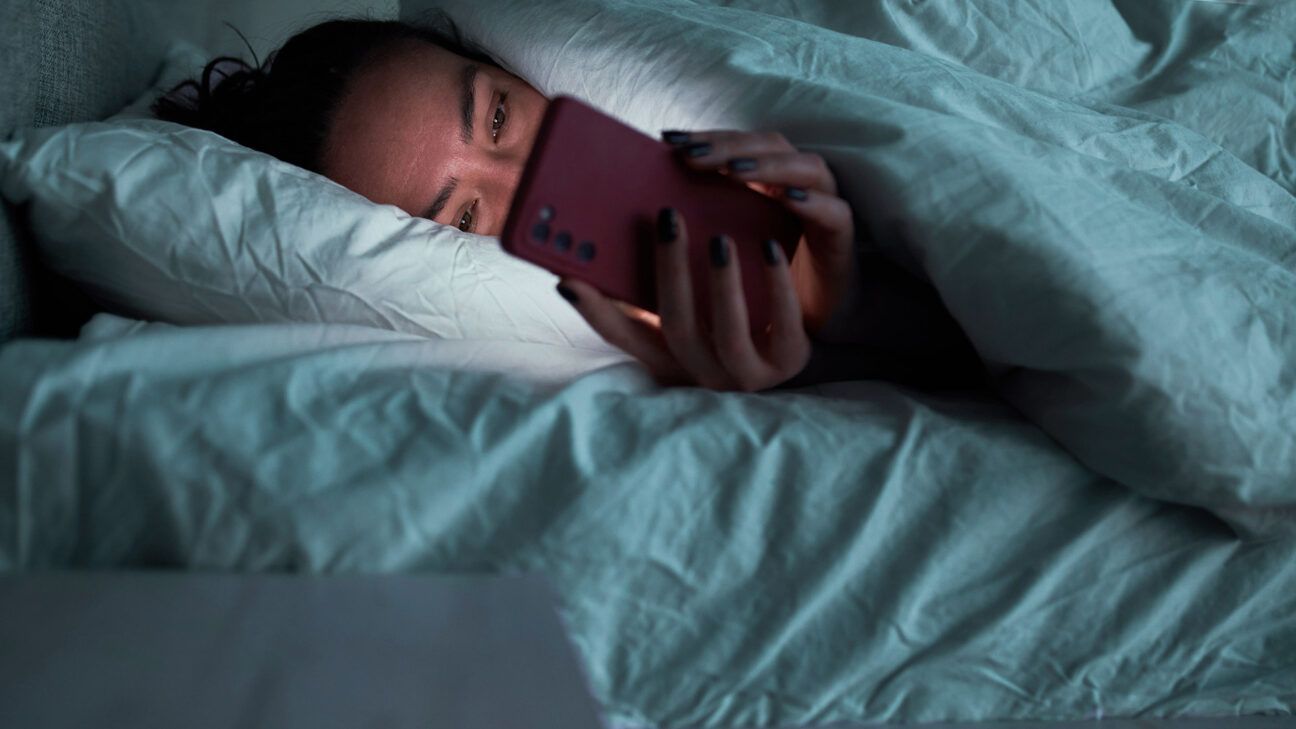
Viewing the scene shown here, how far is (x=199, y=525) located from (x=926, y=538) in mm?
365

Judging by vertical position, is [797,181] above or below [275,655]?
above

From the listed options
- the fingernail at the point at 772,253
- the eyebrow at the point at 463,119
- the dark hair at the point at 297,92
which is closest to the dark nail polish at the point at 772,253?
the fingernail at the point at 772,253

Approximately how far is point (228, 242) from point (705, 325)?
342 mm

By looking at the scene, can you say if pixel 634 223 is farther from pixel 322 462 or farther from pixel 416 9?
pixel 416 9

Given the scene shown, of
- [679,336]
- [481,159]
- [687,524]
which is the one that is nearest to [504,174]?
[481,159]

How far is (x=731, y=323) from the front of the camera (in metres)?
0.54

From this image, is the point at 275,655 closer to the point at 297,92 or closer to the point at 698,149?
the point at 698,149

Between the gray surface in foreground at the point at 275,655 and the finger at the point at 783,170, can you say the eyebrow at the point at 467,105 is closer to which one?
the finger at the point at 783,170

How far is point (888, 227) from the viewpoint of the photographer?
1.90 feet

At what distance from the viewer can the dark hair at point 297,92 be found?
81 centimetres

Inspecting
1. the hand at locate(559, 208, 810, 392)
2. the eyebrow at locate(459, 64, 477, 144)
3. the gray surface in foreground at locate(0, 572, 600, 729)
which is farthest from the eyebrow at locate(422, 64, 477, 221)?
the gray surface in foreground at locate(0, 572, 600, 729)

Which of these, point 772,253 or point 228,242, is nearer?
point 772,253

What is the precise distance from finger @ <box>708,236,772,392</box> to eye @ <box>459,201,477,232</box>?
1.10ft

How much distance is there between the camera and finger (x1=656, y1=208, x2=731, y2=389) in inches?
19.7
